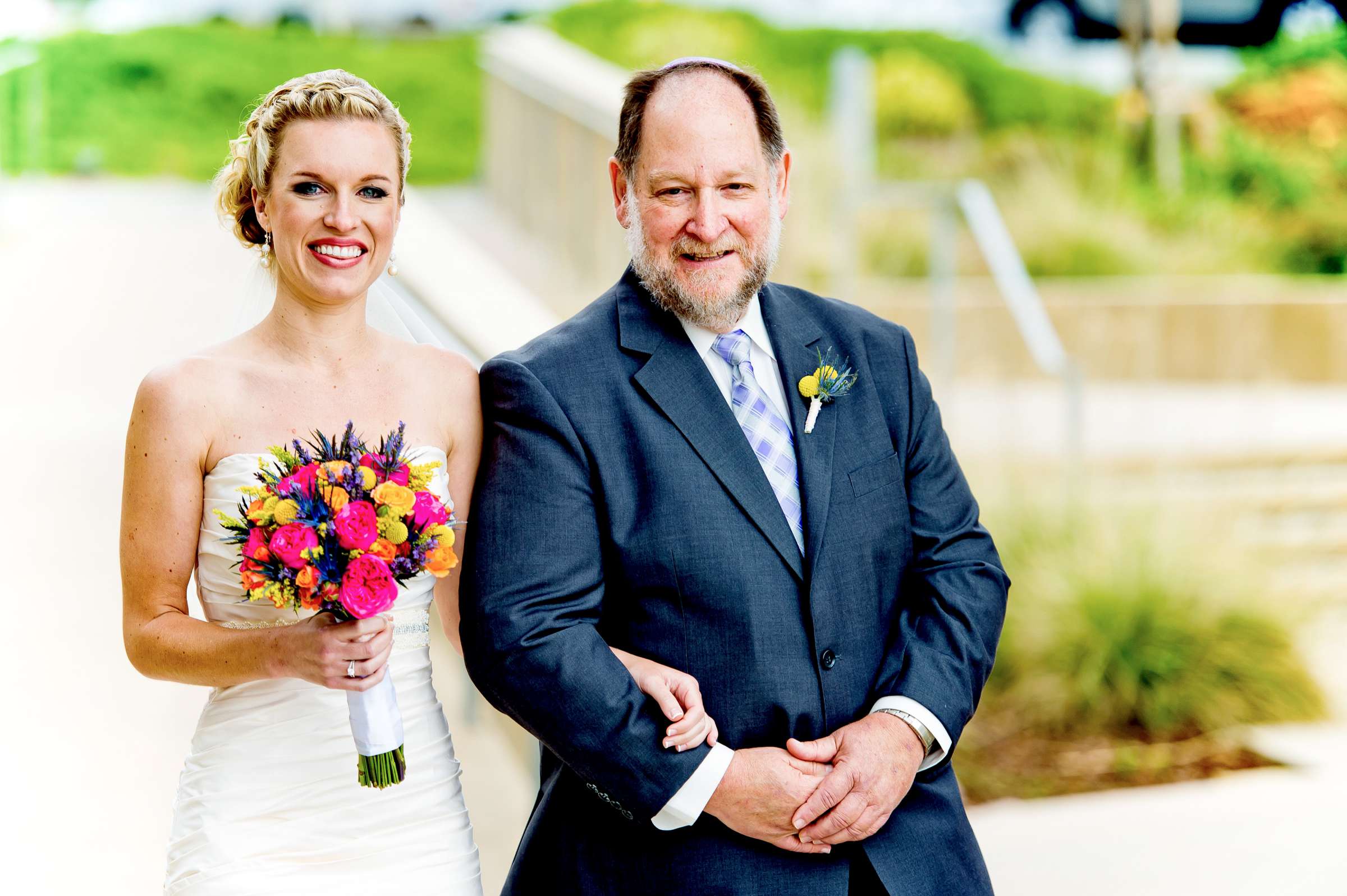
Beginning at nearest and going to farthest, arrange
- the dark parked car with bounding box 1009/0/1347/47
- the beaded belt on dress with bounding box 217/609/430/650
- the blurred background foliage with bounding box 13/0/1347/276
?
the beaded belt on dress with bounding box 217/609/430/650 → the blurred background foliage with bounding box 13/0/1347/276 → the dark parked car with bounding box 1009/0/1347/47

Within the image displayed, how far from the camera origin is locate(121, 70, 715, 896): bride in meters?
2.22

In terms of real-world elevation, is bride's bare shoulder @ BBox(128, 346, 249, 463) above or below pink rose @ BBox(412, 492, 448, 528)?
above

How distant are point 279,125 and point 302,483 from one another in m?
0.67

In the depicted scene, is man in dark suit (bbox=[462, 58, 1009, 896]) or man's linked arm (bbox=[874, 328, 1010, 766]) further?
man's linked arm (bbox=[874, 328, 1010, 766])

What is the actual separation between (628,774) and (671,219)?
0.97 metres

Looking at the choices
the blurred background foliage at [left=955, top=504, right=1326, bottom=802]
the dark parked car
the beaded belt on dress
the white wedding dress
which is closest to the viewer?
the white wedding dress

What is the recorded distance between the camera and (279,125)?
89.2 inches

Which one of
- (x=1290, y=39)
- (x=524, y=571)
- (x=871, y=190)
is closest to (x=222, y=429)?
(x=524, y=571)

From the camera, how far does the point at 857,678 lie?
2.40m

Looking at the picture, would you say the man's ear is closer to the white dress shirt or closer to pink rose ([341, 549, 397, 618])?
the white dress shirt

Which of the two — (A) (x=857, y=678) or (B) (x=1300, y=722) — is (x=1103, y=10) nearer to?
(B) (x=1300, y=722)

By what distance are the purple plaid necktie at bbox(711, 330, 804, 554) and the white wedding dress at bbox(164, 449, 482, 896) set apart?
560 mm


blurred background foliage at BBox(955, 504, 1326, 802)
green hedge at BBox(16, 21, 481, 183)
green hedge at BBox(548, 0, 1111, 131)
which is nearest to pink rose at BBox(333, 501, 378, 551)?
blurred background foliage at BBox(955, 504, 1326, 802)

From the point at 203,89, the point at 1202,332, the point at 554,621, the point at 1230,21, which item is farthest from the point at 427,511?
the point at 1230,21
